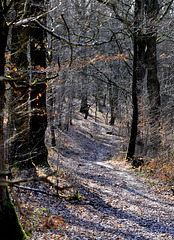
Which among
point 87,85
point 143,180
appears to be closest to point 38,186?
point 143,180

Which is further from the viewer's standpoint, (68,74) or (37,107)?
(68,74)

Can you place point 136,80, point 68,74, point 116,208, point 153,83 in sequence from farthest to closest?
point 153,83 < point 68,74 < point 136,80 < point 116,208

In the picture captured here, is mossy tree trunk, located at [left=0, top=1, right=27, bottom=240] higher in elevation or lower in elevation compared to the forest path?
higher

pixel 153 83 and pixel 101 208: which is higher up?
pixel 153 83

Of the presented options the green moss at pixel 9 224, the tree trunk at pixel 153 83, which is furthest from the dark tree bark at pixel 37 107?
the tree trunk at pixel 153 83

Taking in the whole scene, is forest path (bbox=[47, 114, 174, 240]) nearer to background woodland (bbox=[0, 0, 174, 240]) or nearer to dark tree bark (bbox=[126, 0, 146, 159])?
background woodland (bbox=[0, 0, 174, 240])

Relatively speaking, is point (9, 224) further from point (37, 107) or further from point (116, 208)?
point (37, 107)

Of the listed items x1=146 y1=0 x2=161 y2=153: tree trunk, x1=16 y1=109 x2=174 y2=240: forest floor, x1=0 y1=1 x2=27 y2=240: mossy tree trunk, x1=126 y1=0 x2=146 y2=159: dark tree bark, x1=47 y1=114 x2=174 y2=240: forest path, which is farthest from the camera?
x1=146 y1=0 x2=161 y2=153: tree trunk

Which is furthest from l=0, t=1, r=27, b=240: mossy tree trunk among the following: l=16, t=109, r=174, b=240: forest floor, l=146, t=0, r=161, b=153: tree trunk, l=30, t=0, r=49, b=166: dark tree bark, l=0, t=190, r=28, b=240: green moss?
l=146, t=0, r=161, b=153: tree trunk

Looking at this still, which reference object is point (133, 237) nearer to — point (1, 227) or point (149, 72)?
point (1, 227)

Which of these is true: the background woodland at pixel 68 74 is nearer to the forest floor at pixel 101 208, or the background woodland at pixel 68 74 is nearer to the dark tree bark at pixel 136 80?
the dark tree bark at pixel 136 80

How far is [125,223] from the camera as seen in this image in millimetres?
6422

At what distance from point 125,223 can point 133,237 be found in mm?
807

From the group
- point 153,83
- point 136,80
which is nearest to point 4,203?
point 136,80
